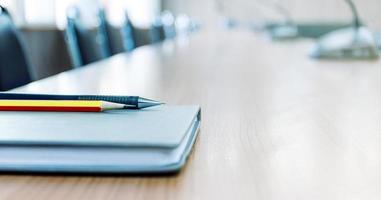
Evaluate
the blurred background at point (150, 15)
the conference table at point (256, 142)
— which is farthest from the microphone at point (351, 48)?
the blurred background at point (150, 15)

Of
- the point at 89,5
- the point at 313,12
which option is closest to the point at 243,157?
the point at 89,5

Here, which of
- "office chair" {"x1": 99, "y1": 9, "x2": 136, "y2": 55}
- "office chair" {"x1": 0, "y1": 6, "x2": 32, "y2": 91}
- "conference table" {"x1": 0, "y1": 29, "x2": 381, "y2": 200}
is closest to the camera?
"conference table" {"x1": 0, "y1": 29, "x2": 381, "y2": 200}

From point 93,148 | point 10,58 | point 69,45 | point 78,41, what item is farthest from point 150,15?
point 93,148

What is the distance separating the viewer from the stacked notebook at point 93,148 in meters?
0.43

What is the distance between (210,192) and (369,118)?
379mm

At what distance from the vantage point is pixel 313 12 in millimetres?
8984

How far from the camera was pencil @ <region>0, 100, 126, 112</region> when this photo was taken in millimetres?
587

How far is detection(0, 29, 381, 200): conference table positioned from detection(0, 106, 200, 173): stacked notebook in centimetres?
1

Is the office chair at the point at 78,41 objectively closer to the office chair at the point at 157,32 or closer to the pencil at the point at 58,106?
the pencil at the point at 58,106

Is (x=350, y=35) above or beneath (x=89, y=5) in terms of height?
beneath

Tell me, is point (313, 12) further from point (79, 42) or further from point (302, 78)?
A: point (302, 78)

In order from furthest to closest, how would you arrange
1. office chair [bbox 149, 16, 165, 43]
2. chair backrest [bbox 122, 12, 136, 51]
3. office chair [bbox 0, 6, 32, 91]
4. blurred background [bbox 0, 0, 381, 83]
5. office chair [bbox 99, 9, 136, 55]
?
office chair [bbox 149, 16, 165, 43] → blurred background [bbox 0, 0, 381, 83] → chair backrest [bbox 122, 12, 136, 51] → office chair [bbox 99, 9, 136, 55] → office chair [bbox 0, 6, 32, 91]

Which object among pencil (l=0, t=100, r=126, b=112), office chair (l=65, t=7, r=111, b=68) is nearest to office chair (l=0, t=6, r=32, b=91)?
office chair (l=65, t=7, r=111, b=68)

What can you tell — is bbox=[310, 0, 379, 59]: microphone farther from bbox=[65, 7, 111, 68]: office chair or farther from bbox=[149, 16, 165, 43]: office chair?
bbox=[149, 16, 165, 43]: office chair
